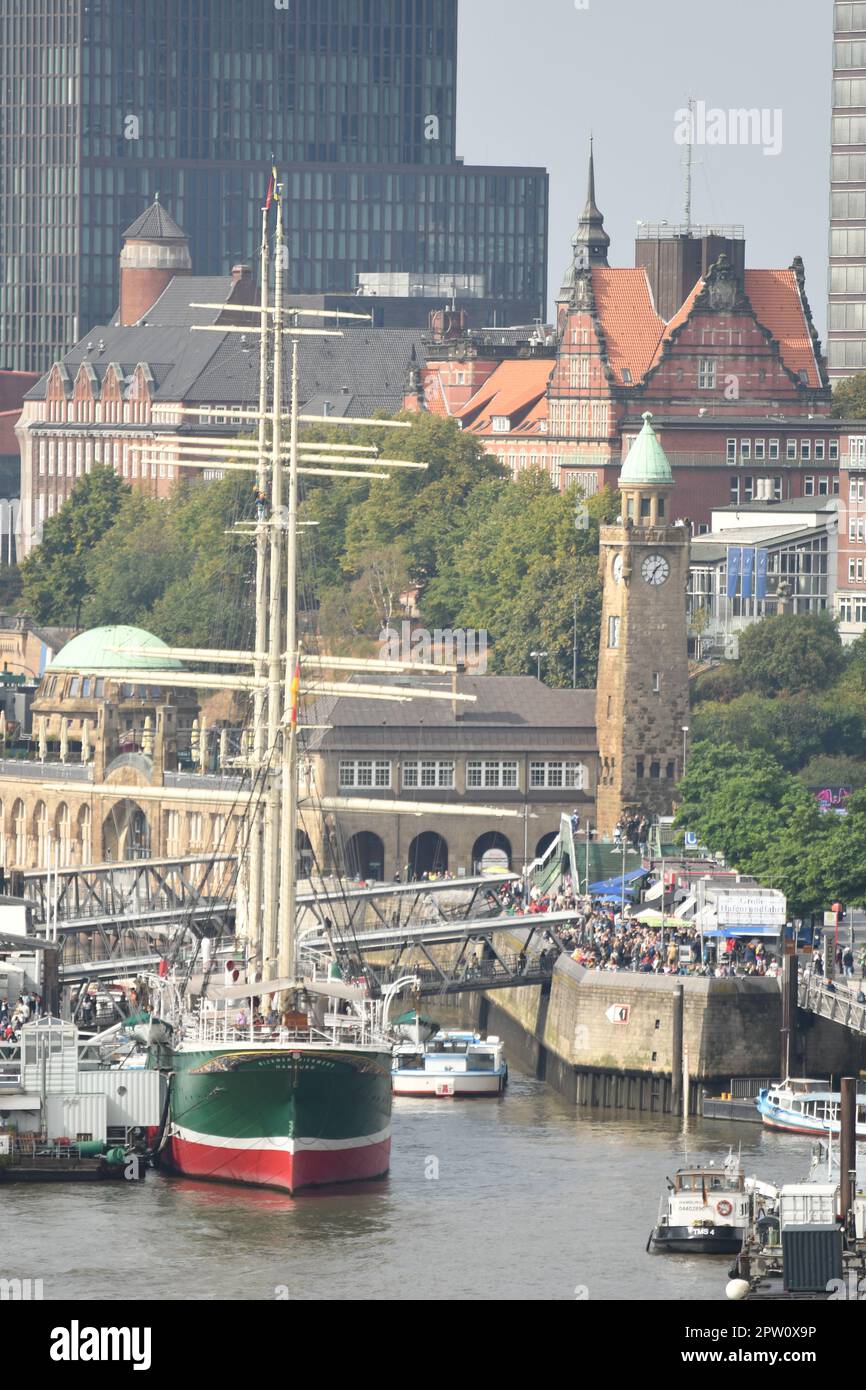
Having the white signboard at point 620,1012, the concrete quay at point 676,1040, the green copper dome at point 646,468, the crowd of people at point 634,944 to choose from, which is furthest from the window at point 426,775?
the white signboard at point 620,1012

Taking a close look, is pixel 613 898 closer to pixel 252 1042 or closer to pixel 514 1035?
pixel 514 1035

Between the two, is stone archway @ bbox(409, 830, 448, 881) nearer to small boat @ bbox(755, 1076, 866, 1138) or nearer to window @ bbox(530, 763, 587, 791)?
window @ bbox(530, 763, 587, 791)

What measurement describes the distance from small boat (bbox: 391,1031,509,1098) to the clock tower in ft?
127

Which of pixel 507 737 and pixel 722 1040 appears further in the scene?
pixel 507 737

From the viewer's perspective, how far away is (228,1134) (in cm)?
12175

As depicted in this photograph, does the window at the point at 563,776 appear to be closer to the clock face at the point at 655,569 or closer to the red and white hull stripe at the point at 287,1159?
the clock face at the point at 655,569

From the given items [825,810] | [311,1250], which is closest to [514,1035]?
[825,810]

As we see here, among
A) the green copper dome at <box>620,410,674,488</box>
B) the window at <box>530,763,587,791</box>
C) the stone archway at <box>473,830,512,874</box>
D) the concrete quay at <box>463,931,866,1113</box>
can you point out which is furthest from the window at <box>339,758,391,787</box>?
the concrete quay at <box>463,931,866,1113</box>

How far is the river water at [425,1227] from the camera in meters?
108

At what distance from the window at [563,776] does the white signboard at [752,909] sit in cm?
3837

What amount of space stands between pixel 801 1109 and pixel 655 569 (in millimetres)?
51162
